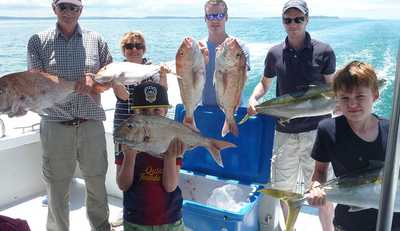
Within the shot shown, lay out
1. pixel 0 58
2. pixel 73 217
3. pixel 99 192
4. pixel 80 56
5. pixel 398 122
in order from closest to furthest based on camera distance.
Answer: pixel 398 122, pixel 80 56, pixel 99 192, pixel 73 217, pixel 0 58

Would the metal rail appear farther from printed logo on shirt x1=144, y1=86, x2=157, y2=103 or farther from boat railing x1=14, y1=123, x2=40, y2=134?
boat railing x1=14, y1=123, x2=40, y2=134

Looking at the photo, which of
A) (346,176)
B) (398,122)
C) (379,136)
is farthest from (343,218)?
(398,122)

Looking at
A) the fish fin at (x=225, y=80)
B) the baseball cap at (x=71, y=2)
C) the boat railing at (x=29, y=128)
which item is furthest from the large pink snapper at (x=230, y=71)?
the boat railing at (x=29, y=128)

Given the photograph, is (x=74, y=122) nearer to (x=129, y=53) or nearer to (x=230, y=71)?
(x=129, y=53)

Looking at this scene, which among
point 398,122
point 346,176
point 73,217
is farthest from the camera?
point 73,217

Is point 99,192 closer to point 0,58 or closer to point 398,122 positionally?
point 398,122

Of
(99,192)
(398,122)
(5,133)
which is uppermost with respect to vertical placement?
(398,122)

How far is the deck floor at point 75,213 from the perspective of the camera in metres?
3.72

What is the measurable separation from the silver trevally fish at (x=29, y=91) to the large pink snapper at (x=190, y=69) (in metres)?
0.68

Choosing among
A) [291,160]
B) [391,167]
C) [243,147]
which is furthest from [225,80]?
[391,167]

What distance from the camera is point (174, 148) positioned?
6.88 feet

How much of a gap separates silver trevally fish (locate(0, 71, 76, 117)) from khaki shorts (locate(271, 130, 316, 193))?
1.57 meters

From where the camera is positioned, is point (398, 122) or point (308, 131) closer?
point (398, 122)

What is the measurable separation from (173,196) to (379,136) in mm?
1134
